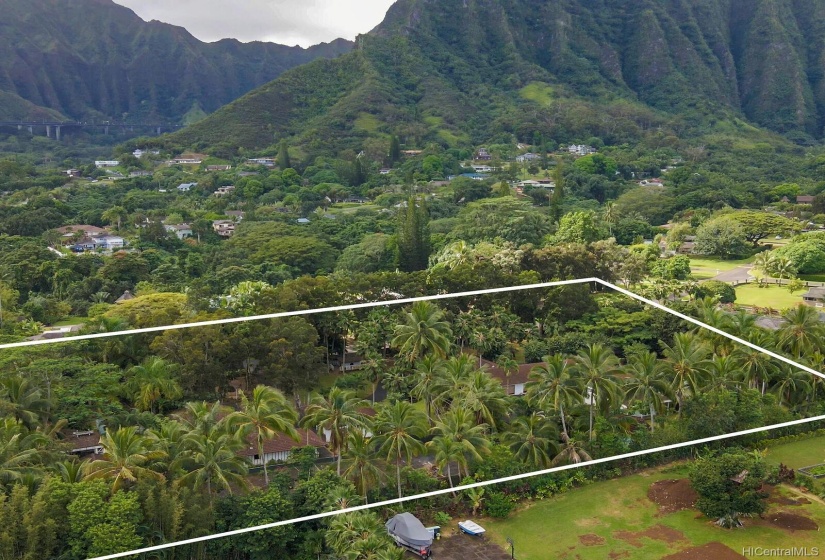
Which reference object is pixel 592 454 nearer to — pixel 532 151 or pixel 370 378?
pixel 370 378

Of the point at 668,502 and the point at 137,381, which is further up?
the point at 137,381

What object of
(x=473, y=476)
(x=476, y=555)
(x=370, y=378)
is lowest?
(x=476, y=555)

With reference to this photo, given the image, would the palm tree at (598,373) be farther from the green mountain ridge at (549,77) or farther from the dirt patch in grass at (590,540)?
the green mountain ridge at (549,77)

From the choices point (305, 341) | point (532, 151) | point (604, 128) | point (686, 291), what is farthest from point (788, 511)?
point (604, 128)

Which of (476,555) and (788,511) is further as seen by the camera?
(788,511)

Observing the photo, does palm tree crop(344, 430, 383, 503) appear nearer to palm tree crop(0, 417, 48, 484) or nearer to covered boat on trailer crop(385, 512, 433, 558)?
covered boat on trailer crop(385, 512, 433, 558)

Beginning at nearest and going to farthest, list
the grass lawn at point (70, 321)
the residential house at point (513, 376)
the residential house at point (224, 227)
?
the residential house at point (513, 376) < the grass lawn at point (70, 321) < the residential house at point (224, 227)

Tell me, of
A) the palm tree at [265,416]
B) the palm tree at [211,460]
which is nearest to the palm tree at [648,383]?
the palm tree at [265,416]
